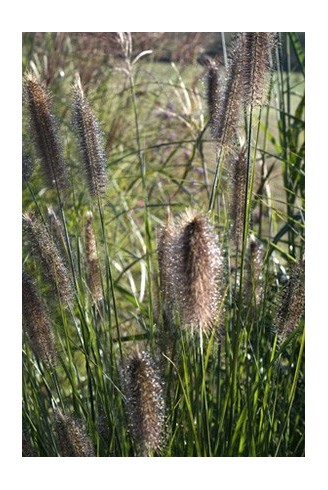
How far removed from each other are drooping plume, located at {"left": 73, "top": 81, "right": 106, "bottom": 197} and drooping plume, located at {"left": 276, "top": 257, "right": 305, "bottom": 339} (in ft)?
1.67

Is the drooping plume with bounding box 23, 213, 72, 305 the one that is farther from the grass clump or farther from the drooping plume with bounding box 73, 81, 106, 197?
the drooping plume with bounding box 73, 81, 106, 197

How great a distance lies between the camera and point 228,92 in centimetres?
177

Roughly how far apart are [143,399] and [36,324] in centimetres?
37

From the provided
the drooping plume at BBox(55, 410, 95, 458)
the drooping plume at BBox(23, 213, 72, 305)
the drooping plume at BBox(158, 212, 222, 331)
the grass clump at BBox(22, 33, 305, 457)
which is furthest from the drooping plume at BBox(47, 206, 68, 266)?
the drooping plume at BBox(158, 212, 222, 331)

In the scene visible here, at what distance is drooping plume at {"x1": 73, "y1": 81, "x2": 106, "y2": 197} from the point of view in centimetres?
175

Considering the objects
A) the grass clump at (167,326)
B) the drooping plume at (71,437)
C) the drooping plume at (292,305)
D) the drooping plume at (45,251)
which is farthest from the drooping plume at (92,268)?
the drooping plume at (292,305)

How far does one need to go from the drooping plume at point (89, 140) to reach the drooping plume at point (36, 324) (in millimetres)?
268

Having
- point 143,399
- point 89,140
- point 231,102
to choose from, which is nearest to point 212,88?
point 231,102

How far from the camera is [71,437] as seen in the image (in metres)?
1.72

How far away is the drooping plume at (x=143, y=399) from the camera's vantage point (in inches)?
Result: 60.5

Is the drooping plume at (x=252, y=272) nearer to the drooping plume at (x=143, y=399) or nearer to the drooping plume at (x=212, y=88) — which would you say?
the drooping plume at (x=212, y=88)

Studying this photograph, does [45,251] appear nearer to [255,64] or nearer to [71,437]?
[71,437]
